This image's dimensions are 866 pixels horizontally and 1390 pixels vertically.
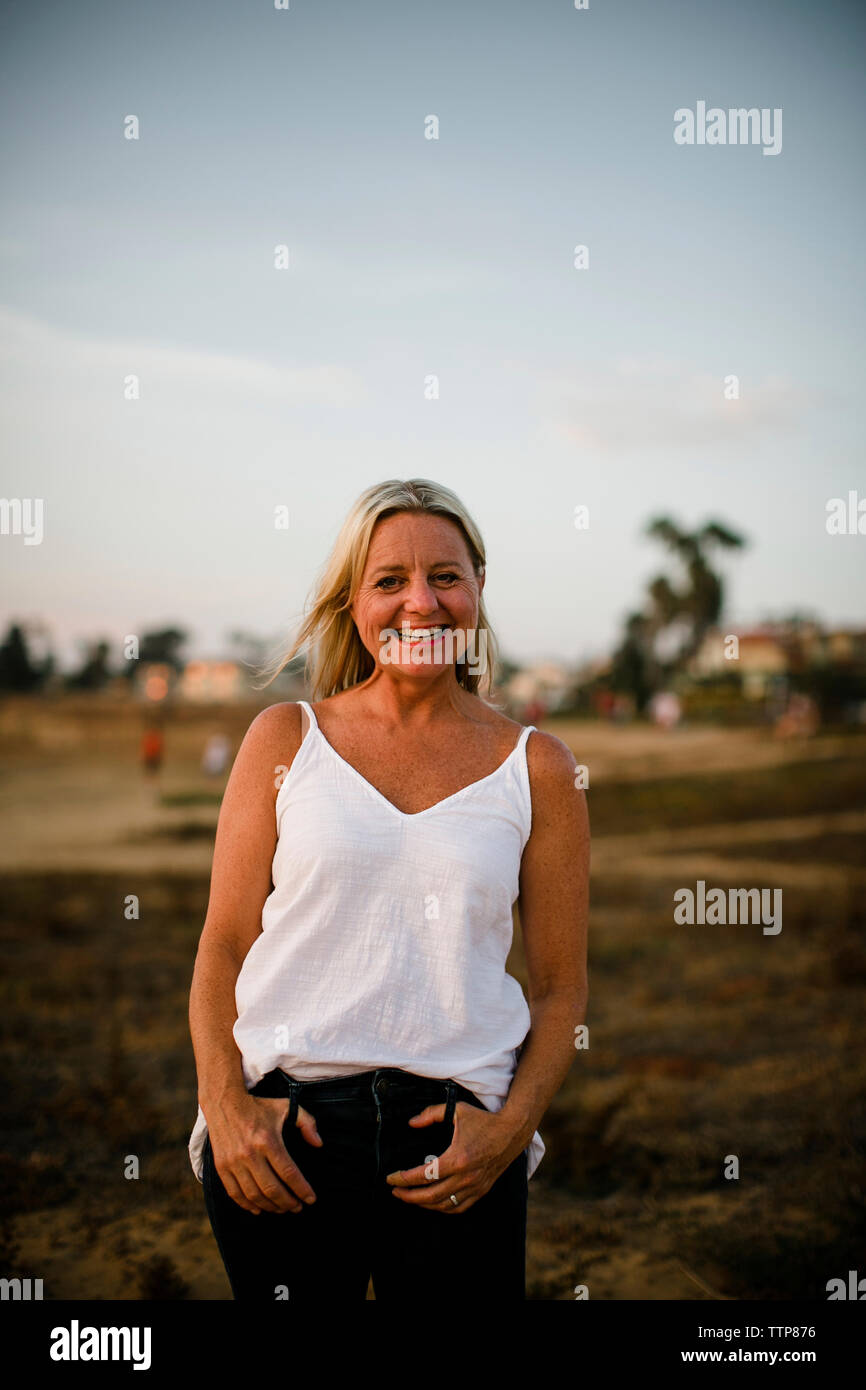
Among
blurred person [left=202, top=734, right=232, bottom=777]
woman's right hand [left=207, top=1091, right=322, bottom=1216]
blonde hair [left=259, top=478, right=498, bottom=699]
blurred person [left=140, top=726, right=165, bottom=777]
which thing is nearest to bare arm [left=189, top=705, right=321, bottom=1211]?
woman's right hand [left=207, top=1091, right=322, bottom=1216]

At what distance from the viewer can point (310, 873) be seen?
1.84 m

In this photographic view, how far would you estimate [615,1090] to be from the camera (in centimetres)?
580

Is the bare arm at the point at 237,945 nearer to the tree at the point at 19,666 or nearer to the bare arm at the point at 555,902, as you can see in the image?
the bare arm at the point at 555,902

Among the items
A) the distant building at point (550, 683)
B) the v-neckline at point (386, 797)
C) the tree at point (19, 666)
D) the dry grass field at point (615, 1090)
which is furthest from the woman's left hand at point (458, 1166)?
the distant building at point (550, 683)

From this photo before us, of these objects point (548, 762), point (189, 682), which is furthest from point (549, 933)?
point (189, 682)

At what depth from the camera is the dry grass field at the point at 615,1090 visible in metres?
3.71

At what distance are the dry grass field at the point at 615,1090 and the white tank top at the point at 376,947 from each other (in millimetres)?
2042

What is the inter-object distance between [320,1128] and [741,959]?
28.4ft

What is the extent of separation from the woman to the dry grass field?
1853 millimetres

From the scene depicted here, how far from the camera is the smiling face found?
80.4 inches

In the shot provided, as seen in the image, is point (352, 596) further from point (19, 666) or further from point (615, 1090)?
point (19, 666)

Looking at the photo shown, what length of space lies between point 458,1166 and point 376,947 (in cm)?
41

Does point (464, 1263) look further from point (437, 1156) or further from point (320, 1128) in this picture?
point (320, 1128)
